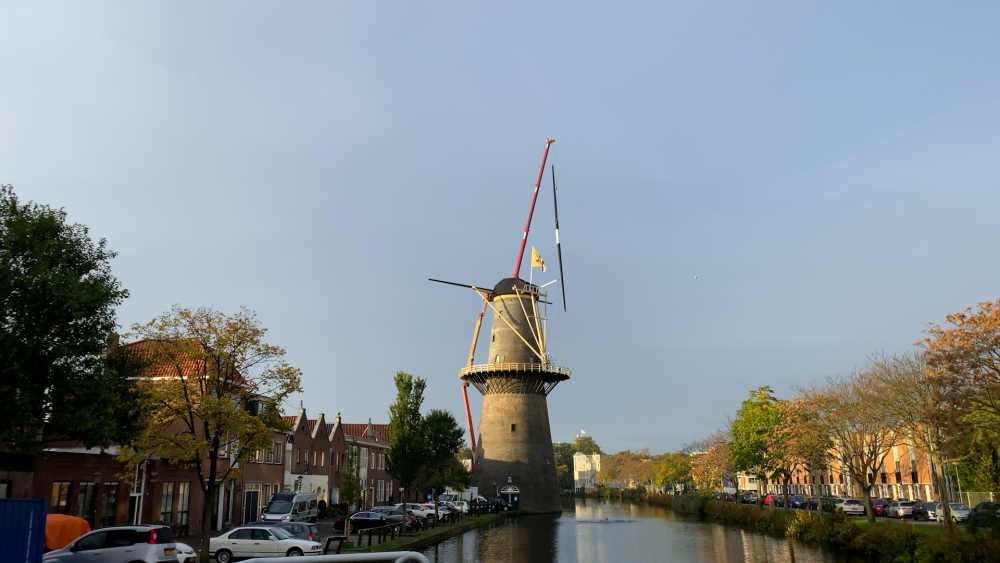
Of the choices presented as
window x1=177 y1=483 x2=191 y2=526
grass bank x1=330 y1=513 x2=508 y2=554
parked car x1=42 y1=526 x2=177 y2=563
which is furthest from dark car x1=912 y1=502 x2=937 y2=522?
window x1=177 y1=483 x2=191 y2=526

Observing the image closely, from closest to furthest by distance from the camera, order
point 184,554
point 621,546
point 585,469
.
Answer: point 184,554, point 621,546, point 585,469

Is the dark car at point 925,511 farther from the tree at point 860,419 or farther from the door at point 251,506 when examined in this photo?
the door at point 251,506

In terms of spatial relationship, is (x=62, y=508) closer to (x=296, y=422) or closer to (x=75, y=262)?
(x=75, y=262)

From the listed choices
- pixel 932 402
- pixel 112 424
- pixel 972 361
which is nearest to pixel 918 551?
pixel 972 361

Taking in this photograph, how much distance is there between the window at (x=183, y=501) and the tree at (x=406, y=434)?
36.6 feet

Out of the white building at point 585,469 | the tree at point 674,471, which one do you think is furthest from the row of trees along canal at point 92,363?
the white building at point 585,469

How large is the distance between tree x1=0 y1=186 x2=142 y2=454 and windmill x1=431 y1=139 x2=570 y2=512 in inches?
2184

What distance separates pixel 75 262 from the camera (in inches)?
697

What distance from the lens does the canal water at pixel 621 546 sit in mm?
28484

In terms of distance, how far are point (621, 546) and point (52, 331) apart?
91.7 feet

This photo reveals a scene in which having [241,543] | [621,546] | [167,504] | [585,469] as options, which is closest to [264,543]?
[241,543]

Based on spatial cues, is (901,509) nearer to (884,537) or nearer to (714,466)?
(884,537)

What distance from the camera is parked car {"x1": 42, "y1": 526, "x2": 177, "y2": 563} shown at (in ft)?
64.1

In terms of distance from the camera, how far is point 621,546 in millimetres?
35219
